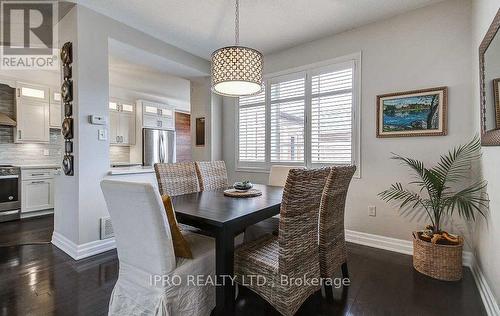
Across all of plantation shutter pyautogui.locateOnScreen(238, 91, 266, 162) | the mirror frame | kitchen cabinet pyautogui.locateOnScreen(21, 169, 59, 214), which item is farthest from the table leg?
kitchen cabinet pyautogui.locateOnScreen(21, 169, 59, 214)

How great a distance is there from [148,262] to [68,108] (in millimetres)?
2258

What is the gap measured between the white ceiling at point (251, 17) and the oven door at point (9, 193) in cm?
315

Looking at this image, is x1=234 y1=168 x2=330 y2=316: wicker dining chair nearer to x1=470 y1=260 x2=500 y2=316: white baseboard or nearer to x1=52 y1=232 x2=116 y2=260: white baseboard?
x1=470 y1=260 x2=500 y2=316: white baseboard

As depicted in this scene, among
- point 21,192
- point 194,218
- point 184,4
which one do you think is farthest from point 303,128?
point 21,192

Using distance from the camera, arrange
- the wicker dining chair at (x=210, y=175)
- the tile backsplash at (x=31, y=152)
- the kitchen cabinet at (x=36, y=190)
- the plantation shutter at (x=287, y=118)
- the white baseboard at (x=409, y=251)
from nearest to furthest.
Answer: the white baseboard at (x=409, y=251) → the wicker dining chair at (x=210, y=175) → the plantation shutter at (x=287, y=118) → the kitchen cabinet at (x=36, y=190) → the tile backsplash at (x=31, y=152)

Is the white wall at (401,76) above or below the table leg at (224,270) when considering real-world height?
above

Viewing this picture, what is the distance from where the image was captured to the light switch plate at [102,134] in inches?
110

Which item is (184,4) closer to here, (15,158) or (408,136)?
(408,136)

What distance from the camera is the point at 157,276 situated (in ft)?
4.60

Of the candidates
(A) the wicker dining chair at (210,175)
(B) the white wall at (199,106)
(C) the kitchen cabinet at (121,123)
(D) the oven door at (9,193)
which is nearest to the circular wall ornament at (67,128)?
(A) the wicker dining chair at (210,175)

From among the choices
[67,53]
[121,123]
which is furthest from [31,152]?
[67,53]

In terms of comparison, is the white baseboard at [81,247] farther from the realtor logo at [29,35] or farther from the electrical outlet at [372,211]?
the electrical outlet at [372,211]

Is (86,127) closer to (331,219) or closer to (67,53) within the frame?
(67,53)

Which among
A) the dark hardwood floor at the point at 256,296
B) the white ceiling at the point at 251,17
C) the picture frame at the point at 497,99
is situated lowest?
the dark hardwood floor at the point at 256,296
